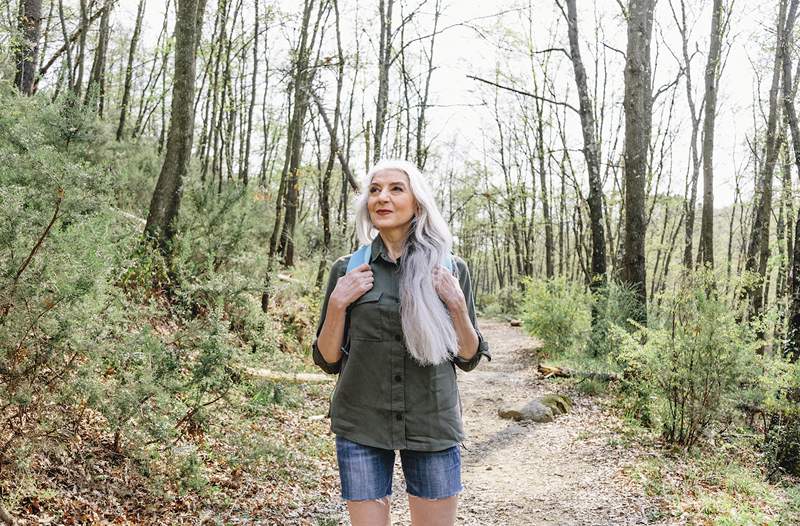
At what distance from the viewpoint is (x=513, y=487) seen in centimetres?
559

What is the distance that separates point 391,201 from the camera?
2141 millimetres

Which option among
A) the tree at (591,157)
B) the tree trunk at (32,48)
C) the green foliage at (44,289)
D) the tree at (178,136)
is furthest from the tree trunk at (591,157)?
the green foliage at (44,289)

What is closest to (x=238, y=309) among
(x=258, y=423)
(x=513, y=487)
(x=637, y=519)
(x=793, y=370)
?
(x=258, y=423)

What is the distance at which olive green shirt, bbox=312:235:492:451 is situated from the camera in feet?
6.53

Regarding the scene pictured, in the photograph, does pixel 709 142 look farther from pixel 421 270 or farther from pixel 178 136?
pixel 421 270

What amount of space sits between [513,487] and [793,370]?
3.27m

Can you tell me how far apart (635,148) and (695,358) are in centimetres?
504

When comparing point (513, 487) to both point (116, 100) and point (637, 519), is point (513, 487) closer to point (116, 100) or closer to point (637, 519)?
point (637, 519)

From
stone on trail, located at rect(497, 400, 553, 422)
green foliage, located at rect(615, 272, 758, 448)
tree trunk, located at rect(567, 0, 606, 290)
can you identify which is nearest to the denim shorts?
green foliage, located at rect(615, 272, 758, 448)

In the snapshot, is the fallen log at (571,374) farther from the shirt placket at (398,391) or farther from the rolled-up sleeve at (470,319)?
the shirt placket at (398,391)

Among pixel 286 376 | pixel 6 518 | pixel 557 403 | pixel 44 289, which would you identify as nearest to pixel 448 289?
pixel 6 518

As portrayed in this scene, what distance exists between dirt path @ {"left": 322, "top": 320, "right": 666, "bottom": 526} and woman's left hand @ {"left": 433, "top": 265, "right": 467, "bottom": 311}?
3.23 metres

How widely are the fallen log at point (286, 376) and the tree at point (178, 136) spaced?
2657 mm

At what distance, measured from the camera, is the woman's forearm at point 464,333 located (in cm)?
207
